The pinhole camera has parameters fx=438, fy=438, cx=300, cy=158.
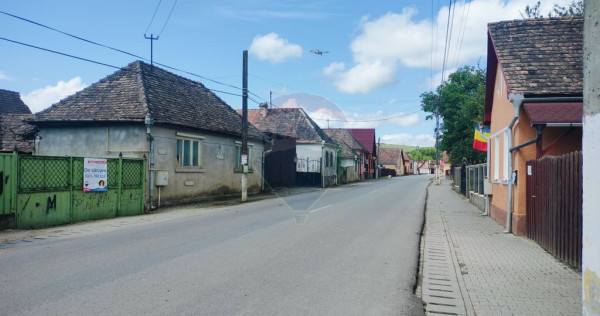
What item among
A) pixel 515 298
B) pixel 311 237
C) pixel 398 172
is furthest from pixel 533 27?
pixel 398 172

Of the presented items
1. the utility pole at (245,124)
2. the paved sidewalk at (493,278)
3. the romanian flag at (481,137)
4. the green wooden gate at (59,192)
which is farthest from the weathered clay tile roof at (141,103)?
the paved sidewalk at (493,278)

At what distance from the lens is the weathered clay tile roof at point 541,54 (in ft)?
34.0

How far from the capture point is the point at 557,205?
25.6 feet

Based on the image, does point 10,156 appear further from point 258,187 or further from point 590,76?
point 258,187

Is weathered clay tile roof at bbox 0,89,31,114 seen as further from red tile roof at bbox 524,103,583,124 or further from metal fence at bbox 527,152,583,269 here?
metal fence at bbox 527,152,583,269

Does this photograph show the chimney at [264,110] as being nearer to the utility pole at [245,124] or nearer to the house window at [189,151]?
the utility pole at [245,124]

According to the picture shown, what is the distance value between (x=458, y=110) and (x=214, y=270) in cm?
3332

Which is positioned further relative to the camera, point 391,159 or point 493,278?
point 391,159

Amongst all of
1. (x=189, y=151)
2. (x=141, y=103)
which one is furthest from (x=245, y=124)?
(x=141, y=103)

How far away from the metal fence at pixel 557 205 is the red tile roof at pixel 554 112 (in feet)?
2.92

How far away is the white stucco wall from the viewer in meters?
2.90

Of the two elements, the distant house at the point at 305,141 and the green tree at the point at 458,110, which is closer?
the green tree at the point at 458,110

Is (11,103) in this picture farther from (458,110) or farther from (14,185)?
(458,110)

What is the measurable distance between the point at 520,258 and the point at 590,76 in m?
5.64
